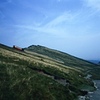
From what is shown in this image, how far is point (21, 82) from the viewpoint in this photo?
39.3m

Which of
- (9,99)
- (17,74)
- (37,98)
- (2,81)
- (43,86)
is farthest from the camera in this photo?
(17,74)

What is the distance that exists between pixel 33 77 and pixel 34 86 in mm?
5910

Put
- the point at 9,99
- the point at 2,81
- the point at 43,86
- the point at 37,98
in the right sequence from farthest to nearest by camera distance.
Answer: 1. the point at 43,86
2. the point at 2,81
3. the point at 37,98
4. the point at 9,99

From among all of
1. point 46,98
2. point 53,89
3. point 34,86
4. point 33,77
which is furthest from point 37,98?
point 33,77

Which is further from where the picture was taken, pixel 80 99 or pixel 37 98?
pixel 80 99

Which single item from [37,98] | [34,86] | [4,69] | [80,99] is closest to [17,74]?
[4,69]

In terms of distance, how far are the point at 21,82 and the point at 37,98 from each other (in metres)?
5.86

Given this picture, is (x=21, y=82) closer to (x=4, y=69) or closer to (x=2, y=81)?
(x=2, y=81)

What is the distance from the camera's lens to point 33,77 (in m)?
45.0

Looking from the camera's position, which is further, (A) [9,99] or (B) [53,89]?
(B) [53,89]

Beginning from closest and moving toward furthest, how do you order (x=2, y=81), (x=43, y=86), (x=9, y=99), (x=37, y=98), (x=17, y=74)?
(x=9, y=99) → (x=37, y=98) → (x=2, y=81) → (x=43, y=86) → (x=17, y=74)

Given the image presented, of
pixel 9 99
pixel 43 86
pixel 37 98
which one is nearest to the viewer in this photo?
pixel 9 99

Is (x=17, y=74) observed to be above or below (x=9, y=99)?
above

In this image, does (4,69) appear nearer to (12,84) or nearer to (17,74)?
(17,74)
